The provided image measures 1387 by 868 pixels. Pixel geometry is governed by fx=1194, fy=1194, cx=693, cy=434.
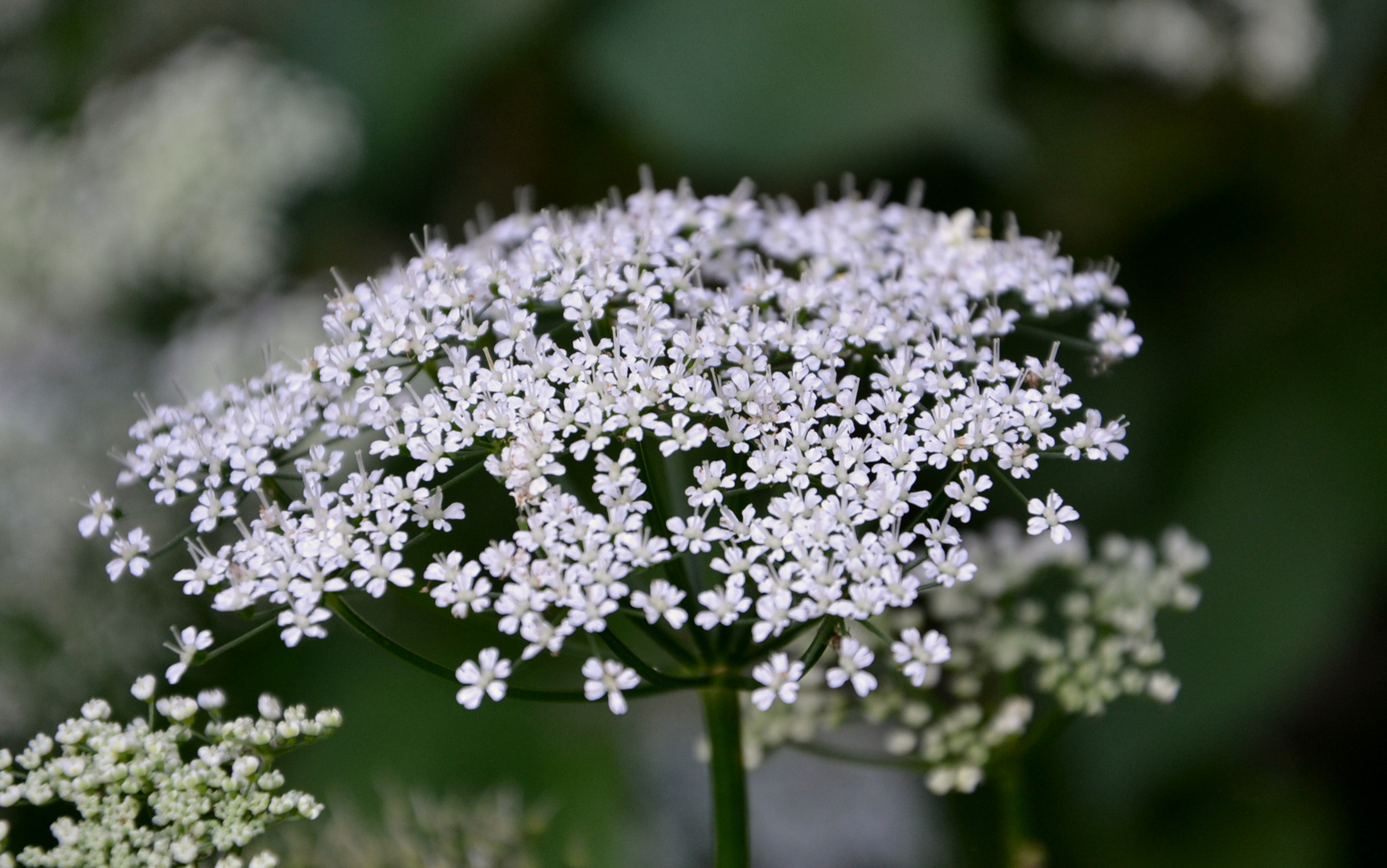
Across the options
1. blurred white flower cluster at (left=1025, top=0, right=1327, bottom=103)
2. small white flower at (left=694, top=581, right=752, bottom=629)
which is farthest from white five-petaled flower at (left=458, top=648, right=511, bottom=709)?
blurred white flower cluster at (left=1025, top=0, right=1327, bottom=103)

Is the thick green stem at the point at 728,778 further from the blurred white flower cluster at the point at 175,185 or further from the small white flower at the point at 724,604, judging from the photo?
the blurred white flower cluster at the point at 175,185

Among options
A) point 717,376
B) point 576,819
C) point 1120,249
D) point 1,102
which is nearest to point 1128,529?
point 1120,249

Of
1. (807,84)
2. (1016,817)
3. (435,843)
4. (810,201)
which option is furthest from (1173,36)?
(435,843)

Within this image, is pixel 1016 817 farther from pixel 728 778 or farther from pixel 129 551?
pixel 129 551

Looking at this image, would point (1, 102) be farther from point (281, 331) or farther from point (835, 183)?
point (835, 183)

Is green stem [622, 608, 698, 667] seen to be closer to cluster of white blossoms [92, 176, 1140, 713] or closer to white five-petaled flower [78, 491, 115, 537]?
cluster of white blossoms [92, 176, 1140, 713]

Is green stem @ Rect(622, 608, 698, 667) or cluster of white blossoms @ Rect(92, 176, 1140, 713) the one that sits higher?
cluster of white blossoms @ Rect(92, 176, 1140, 713)
